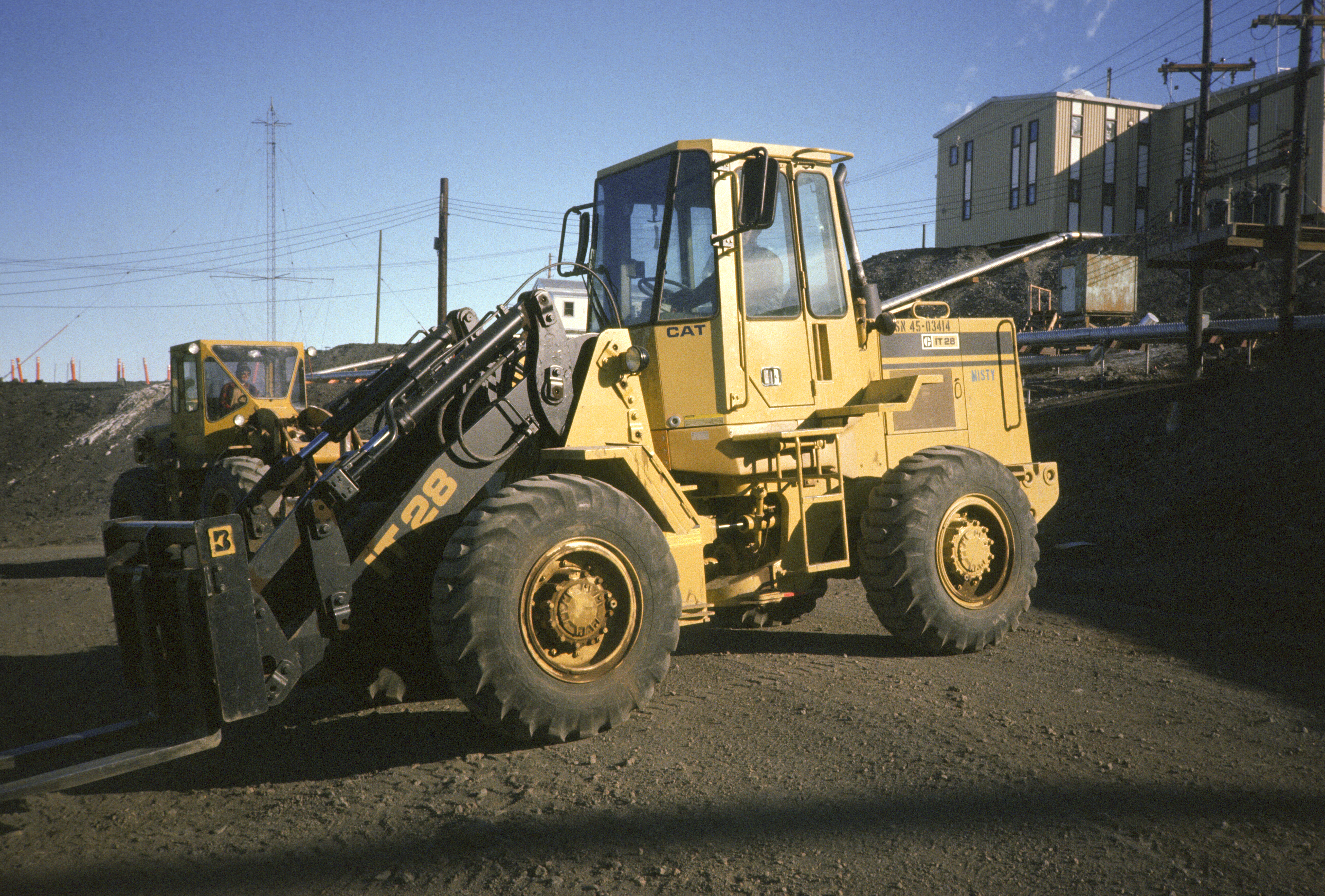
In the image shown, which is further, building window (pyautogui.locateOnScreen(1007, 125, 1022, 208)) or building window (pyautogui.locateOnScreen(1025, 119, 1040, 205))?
building window (pyautogui.locateOnScreen(1007, 125, 1022, 208))

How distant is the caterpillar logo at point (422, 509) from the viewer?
475 centimetres

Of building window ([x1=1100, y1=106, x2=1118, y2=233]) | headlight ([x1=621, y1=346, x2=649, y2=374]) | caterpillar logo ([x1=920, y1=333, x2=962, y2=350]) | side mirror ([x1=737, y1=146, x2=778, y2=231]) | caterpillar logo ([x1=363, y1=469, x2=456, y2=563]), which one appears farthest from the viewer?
building window ([x1=1100, y1=106, x2=1118, y2=233])

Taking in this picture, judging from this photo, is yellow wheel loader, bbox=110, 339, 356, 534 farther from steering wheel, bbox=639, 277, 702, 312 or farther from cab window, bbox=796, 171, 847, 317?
cab window, bbox=796, 171, 847, 317

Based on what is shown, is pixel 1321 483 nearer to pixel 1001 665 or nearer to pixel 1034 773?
pixel 1001 665

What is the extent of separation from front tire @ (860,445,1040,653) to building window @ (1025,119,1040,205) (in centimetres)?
3241

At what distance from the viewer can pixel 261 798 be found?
4145 mm

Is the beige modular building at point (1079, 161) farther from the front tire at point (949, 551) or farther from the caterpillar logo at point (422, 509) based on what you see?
the caterpillar logo at point (422, 509)

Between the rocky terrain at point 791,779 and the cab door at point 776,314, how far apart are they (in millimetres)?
1852

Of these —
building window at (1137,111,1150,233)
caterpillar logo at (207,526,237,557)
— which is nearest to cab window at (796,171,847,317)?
caterpillar logo at (207,526,237,557)

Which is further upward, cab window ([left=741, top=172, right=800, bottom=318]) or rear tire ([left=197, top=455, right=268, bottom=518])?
cab window ([left=741, top=172, right=800, bottom=318])

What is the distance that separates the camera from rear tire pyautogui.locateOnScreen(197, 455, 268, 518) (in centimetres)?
1025

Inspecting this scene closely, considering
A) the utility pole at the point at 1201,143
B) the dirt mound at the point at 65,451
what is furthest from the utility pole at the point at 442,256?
the utility pole at the point at 1201,143

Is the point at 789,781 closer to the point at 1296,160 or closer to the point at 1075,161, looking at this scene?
the point at 1296,160

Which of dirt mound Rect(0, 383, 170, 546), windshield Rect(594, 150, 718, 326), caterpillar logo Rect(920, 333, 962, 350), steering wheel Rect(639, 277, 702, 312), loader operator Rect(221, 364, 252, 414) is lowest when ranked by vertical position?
dirt mound Rect(0, 383, 170, 546)
